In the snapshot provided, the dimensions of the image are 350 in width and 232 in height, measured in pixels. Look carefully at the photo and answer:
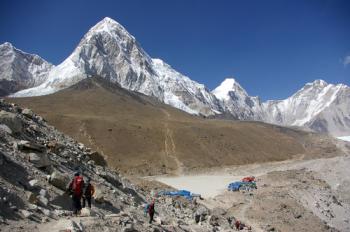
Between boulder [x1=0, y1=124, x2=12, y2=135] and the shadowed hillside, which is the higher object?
the shadowed hillside

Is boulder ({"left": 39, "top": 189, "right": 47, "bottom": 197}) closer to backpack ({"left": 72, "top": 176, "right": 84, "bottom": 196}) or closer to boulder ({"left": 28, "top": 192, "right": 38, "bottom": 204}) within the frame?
boulder ({"left": 28, "top": 192, "right": 38, "bottom": 204})

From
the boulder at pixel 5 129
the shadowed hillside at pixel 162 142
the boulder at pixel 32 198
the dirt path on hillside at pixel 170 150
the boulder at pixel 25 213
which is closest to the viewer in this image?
the boulder at pixel 25 213

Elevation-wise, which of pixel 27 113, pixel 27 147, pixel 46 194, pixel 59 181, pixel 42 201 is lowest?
pixel 42 201

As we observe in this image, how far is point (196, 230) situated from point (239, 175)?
69.6 m

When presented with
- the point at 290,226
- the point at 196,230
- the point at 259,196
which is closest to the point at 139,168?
the point at 259,196

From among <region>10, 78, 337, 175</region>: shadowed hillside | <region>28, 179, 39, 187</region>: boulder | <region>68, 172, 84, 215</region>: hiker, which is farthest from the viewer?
<region>10, 78, 337, 175</region>: shadowed hillside

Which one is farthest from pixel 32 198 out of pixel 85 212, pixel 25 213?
pixel 85 212

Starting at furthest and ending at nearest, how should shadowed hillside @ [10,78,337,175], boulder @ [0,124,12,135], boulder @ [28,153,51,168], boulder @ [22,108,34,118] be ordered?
shadowed hillside @ [10,78,337,175] < boulder @ [22,108,34,118] < boulder @ [0,124,12,135] < boulder @ [28,153,51,168]

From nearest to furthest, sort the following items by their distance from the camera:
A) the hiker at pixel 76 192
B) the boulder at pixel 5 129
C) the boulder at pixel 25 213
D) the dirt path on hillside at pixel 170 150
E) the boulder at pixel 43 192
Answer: the boulder at pixel 25 213, the hiker at pixel 76 192, the boulder at pixel 43 192, the boulder at pixel 5 129, the dirt path on hillside at pixel 170 150

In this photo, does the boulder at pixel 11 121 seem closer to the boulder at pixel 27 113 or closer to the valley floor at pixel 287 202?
the boulder at pixel 27 113

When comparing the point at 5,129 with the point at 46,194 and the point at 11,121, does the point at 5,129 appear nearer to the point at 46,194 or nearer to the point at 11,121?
the point at 11,121

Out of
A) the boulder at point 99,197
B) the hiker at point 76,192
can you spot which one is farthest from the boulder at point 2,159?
the boulder at point 99,197

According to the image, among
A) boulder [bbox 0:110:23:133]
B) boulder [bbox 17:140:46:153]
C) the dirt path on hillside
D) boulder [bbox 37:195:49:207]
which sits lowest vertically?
boulder [bbox 37:195:49:207]

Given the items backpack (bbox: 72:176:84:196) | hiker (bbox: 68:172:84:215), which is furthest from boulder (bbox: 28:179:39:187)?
backpack (bbox: 72:176:84:196)
